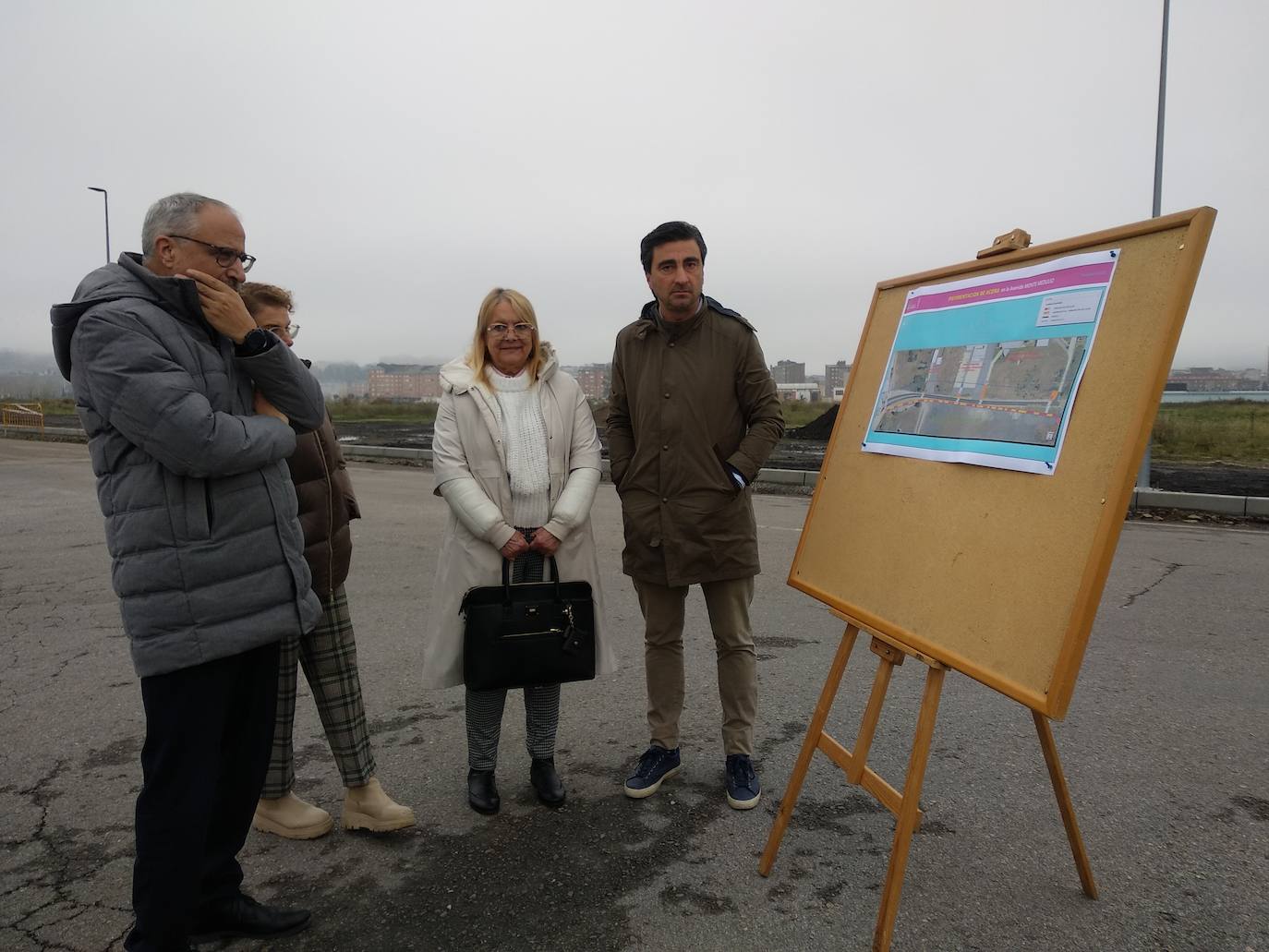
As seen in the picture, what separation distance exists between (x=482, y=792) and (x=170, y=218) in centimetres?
217

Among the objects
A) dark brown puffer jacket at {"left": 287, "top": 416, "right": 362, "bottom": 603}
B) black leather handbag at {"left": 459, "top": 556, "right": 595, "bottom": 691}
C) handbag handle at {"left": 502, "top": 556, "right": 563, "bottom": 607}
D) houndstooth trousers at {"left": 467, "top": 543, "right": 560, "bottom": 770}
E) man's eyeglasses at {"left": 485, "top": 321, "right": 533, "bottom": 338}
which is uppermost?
man's eyeglasses at {"left": 485, "top": 321, "right": 533, "bottom": 338}

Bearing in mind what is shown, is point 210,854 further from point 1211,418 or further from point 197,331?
point 1211,418

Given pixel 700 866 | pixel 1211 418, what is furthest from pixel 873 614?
pixel 1211 418

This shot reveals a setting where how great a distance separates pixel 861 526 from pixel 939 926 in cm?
116

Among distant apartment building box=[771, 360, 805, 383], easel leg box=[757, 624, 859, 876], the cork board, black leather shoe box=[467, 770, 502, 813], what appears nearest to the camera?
the cork board

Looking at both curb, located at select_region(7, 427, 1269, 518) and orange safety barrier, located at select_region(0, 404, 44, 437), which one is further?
orange safety barrier, located at select_region(0, 404, 44, 437)

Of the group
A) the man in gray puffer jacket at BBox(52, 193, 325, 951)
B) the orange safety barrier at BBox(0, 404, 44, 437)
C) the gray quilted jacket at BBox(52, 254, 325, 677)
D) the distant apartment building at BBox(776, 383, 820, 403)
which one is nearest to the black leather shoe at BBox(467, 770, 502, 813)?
the man in gray puffer jacket at BBox(52, 193, 325, 951)

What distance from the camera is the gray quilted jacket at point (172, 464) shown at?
1983mm

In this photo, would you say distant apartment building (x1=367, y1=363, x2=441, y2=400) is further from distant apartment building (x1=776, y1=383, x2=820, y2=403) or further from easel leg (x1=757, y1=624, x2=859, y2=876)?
easel leg (x1=757, y1=624, x2=859, y2=876)

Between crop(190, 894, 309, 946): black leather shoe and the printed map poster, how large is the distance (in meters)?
2.23

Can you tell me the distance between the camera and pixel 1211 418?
90.3 ft

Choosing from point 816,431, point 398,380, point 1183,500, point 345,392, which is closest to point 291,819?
point 1183,500

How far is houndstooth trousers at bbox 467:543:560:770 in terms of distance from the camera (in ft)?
10.5

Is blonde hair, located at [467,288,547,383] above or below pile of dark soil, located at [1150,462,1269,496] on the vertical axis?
above
